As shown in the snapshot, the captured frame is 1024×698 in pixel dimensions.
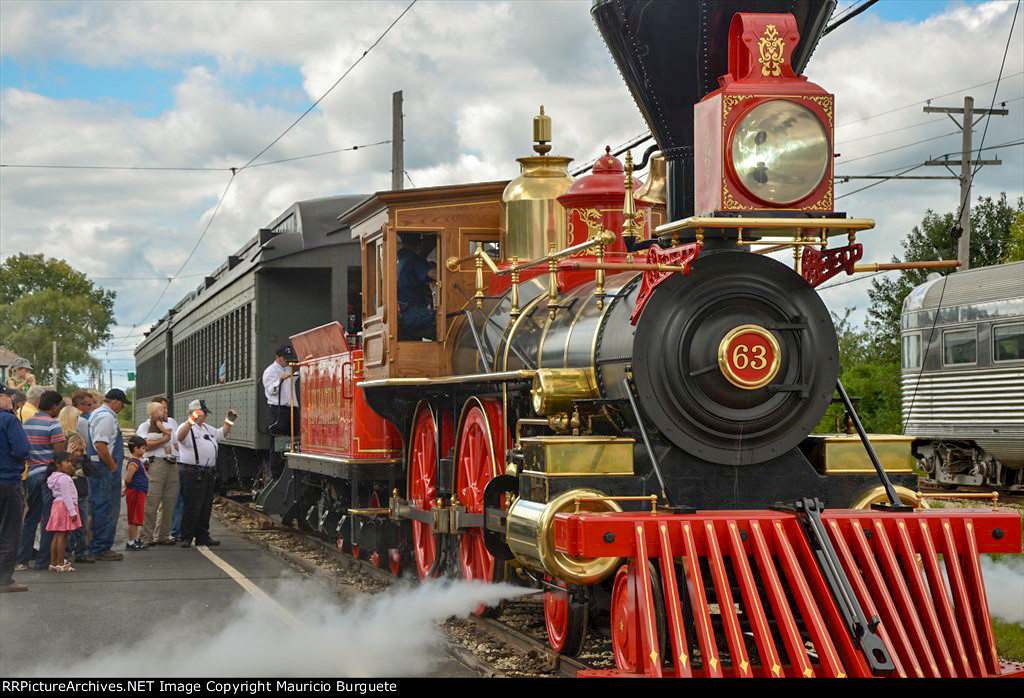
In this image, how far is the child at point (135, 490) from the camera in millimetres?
13414

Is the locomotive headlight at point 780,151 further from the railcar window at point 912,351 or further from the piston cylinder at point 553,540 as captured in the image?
the railcar window at point 912,351

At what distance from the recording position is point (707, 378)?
618 cm

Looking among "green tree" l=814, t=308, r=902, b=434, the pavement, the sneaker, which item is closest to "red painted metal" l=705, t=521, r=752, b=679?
the pavement

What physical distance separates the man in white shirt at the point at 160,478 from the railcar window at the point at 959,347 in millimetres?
11163

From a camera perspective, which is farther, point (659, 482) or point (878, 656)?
point (659, 482)

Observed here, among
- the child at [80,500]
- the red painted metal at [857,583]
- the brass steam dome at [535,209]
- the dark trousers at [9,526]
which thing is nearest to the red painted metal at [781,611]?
the red painted metal at [857,583]

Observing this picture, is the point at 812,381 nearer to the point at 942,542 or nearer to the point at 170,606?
the point at 942,542

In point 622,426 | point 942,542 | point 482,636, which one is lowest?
point 482,636

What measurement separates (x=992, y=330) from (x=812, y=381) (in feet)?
42.4

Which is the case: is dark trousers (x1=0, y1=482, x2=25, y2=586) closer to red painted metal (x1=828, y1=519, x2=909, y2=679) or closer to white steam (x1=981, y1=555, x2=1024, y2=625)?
red painted metal (x1=828, y1=519, x2=909, y2=679)

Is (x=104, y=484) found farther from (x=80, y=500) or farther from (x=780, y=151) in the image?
(x=780, y=151)

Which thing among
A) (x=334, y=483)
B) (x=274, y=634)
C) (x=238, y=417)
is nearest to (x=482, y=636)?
(x=274, y=634)

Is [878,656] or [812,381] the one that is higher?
[812,381]

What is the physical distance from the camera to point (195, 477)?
13570mm
